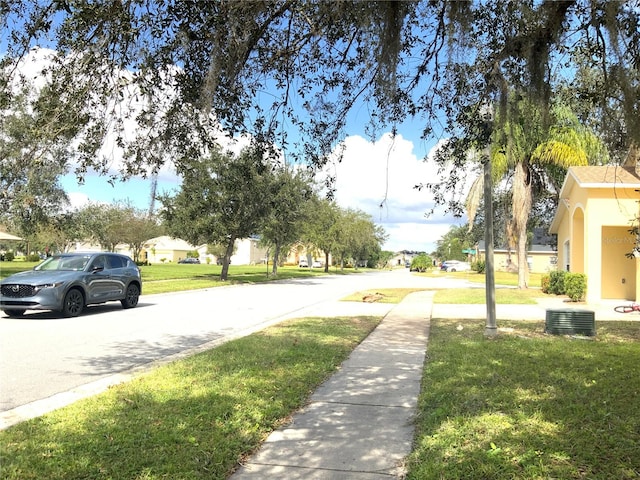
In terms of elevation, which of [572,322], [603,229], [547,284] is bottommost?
[572,322]

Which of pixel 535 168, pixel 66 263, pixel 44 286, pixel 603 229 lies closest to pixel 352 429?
pixel 44 286

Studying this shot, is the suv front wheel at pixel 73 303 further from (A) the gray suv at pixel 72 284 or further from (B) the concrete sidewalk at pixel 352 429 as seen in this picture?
(B) the concrete sidewalk at pixel 352 429

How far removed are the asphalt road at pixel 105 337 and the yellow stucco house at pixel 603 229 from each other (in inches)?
299

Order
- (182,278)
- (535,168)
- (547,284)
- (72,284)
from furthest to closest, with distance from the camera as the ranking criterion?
(182,278) < (535,168) < (547,284) < (72,284)

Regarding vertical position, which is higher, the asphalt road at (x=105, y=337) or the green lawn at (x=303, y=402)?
the green lawn at (x=303, y=402)

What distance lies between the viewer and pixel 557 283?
68.1 feet

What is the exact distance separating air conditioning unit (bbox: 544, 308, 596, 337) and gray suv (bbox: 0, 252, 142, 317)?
36.9 ft

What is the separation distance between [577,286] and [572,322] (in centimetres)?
840

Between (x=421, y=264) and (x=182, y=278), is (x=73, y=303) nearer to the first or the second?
(x=182, y=278)

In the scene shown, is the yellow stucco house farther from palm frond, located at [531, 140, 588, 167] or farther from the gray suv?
the gray suv

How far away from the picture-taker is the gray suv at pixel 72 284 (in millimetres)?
12375

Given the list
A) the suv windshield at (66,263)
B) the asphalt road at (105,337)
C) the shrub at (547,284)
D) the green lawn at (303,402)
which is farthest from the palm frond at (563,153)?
the suv windshield at (66,263)

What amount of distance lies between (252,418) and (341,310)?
36.0ft

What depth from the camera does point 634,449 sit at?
13.8 ft
